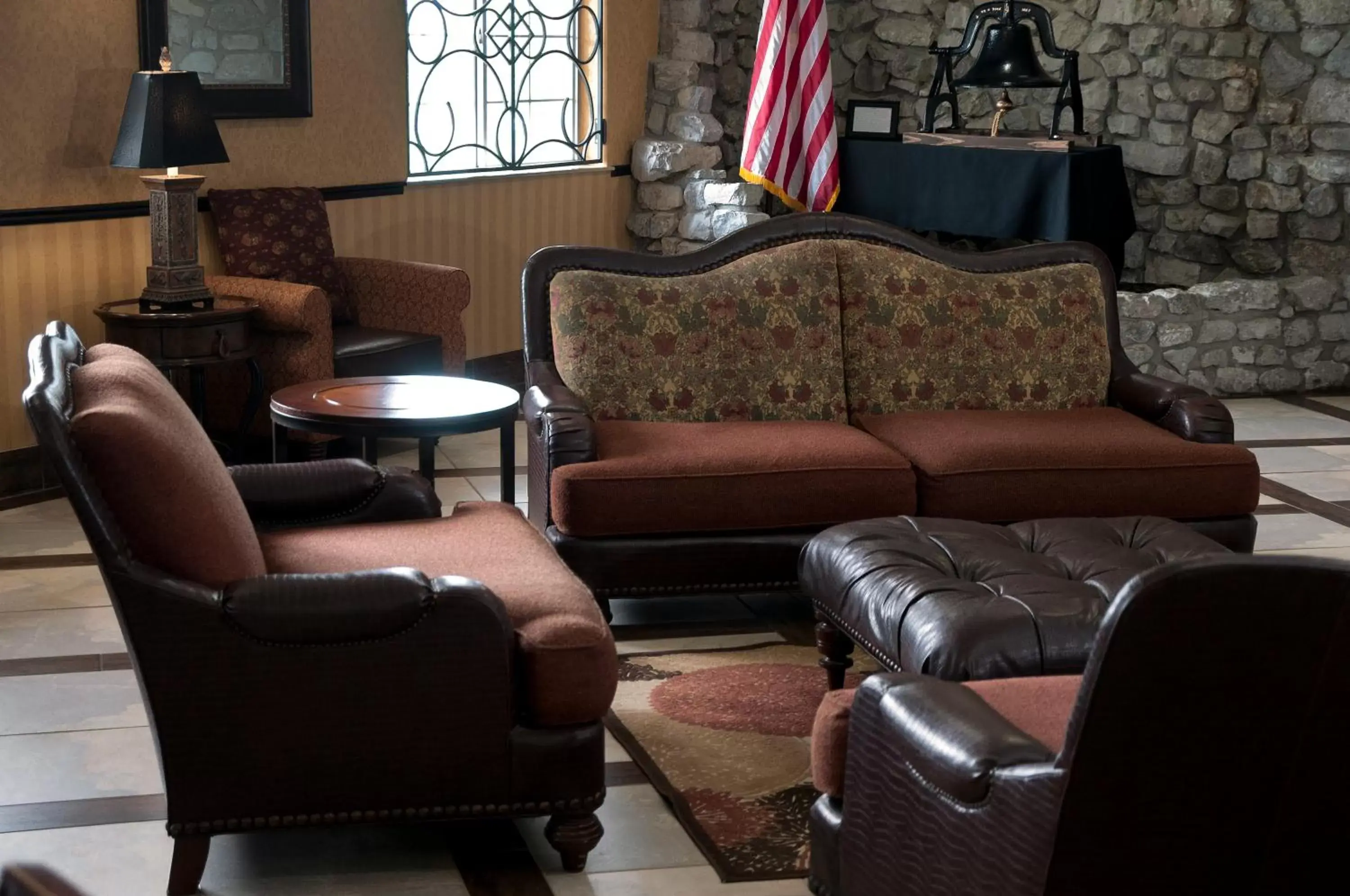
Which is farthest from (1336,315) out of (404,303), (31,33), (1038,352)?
(31,33)

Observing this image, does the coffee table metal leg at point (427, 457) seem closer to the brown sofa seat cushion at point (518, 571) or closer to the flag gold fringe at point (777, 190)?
the brown sofa seat cushion at point (518, 571)

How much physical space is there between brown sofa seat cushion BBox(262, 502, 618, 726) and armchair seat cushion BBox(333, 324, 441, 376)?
6.70ft

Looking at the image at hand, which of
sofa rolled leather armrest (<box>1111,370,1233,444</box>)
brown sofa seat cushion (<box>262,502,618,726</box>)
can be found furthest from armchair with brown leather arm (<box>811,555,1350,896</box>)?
sofa rolled leather armrest (<box>1111,370,1233,444</box>)

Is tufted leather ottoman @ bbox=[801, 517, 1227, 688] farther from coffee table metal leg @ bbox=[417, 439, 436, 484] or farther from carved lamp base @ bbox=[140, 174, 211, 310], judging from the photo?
carved lamp base @ bbox=[140, 174, 211, 310]

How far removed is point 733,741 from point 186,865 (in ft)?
3.60

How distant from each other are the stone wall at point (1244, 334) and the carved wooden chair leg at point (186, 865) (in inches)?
200

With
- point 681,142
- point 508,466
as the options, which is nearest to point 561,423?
point 508,466

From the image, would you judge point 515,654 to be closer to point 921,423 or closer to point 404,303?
point 921,423

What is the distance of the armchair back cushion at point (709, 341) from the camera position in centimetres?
408

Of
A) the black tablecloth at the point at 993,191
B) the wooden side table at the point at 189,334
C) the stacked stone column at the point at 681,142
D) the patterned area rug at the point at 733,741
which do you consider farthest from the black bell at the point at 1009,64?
the patterned area rug at the point at 733,741

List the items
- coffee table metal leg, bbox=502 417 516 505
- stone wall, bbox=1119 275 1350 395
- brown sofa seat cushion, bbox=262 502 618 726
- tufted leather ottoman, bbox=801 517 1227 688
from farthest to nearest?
stone wall, bbox=1119 275 1350 395
coffee table metal leg, bbox=502 417 516 505
tufted leather ottoman, bbox=801 517 1227 688
brown sofa seat cushion, bbox=262 502 618 726

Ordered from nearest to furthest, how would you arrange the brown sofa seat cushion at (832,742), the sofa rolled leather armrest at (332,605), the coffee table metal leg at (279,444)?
1. the brown sofa seat cushion at (832,742)
2. the sofa rolled leather armrest at (332,605)
3. the coffee table metal leg at (279,444)

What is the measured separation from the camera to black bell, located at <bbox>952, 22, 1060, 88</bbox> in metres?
6.71

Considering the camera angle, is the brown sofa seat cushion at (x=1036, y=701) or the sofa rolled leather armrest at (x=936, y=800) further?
the brown sofa seat cushion at (x=1036, y=701)
